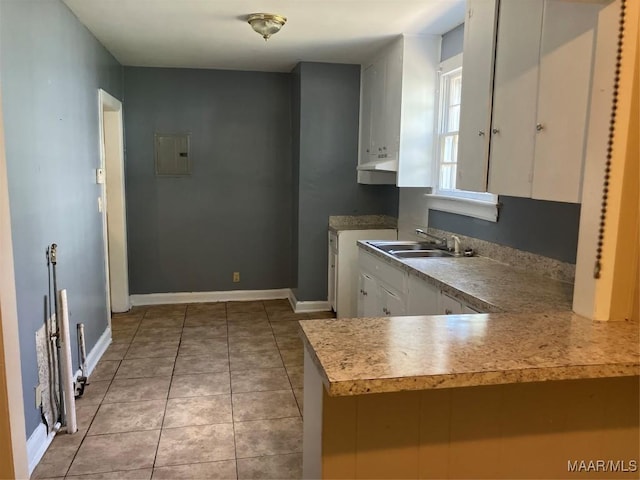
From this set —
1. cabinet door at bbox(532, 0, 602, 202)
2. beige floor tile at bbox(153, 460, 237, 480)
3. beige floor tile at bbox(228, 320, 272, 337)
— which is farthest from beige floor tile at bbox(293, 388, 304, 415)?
cabinet door at bbox(532, 0, 602, 202)

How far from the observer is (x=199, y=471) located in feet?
7.85

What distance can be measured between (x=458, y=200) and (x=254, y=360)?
1.92 meters

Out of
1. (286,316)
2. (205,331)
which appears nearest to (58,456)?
(205,331)

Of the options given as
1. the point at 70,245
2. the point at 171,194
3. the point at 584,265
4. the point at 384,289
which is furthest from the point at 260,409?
the point at 171,194

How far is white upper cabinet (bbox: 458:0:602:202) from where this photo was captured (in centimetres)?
181

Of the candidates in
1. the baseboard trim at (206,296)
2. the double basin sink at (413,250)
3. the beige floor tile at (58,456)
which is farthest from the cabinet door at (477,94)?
the baseboard trim at (206,296)

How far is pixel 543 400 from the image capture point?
4.28 feet

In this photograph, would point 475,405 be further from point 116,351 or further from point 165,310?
point 165,310

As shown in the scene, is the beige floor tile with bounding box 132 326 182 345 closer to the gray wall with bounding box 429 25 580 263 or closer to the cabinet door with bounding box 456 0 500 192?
the gray wall with bounding box 429 25 580 263

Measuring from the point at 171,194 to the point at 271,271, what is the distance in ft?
4.41

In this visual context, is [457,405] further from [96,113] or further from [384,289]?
[96,113]

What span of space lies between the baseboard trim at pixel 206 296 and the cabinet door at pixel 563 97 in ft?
12.5

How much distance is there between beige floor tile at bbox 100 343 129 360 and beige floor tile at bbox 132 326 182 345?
4.4 inches

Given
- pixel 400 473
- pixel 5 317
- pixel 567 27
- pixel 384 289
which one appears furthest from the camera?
pixel 384 289
